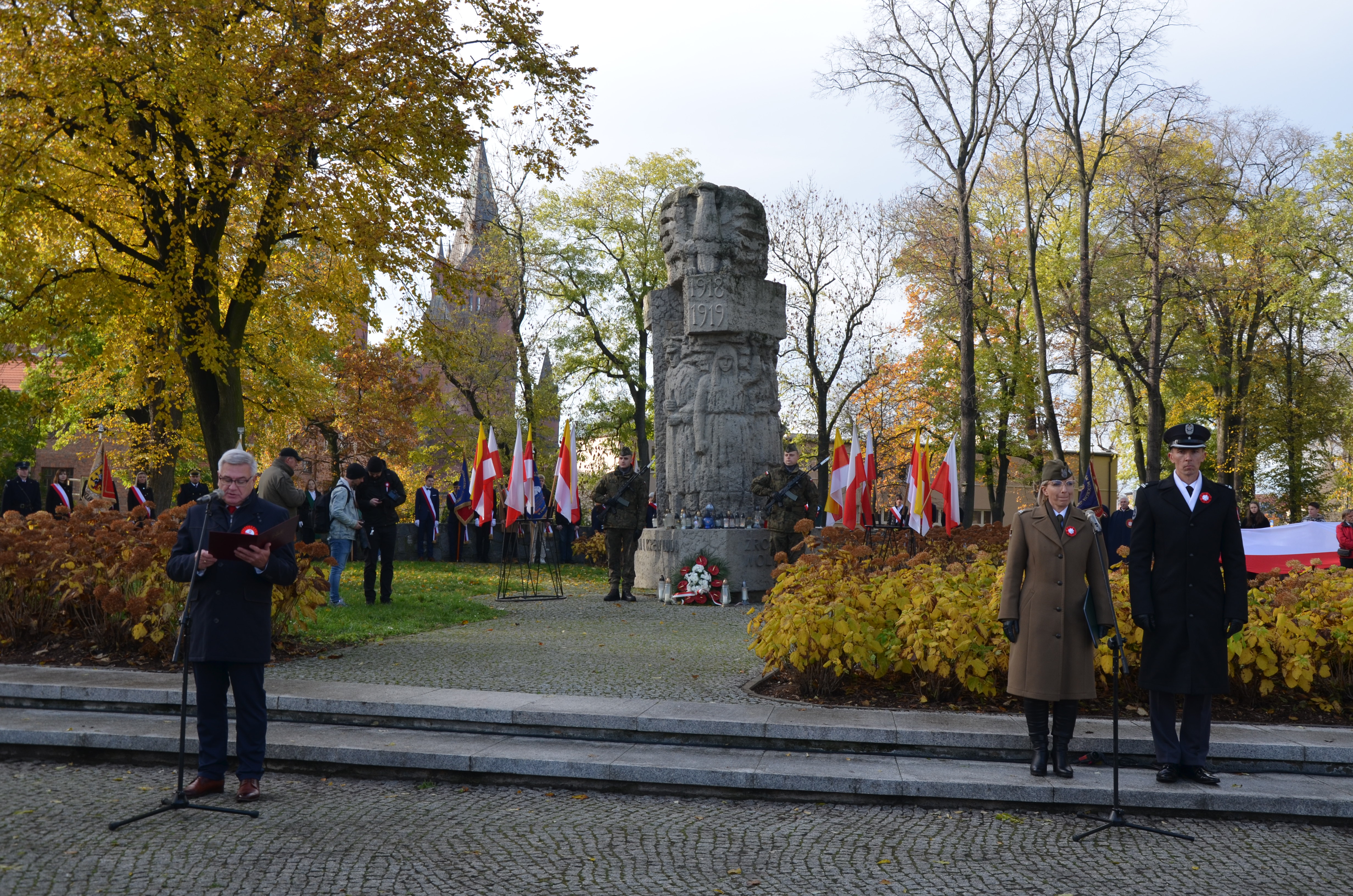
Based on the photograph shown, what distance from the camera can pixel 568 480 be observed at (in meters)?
15.3

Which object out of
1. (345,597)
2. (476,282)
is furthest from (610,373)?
(345,597)

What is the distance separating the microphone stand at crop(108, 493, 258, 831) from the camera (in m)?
5.24

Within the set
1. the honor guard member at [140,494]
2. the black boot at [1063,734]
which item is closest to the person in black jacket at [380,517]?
the honor guard member at [140,494]

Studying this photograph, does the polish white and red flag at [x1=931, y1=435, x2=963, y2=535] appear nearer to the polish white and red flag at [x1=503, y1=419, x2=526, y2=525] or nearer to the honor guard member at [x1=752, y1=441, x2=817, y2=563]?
the honor guard member at [x1=752, y1=441, x2=817, y2=563]

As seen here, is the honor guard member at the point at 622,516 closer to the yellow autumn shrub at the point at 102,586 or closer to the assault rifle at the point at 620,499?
the assault rifle at the point at 620,499

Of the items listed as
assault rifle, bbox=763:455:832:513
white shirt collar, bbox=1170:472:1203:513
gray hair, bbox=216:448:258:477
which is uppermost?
assault rifle, bbox=763:455:832:513

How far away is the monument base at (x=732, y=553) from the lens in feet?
50.4

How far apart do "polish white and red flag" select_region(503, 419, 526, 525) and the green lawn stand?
1.35 metres

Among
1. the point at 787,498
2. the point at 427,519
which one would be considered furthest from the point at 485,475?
the point at 427,519

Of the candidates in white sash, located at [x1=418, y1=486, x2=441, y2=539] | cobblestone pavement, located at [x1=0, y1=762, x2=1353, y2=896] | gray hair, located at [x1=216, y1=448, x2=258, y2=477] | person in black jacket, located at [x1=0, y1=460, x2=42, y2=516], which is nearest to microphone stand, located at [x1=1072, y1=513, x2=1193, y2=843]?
cobblestone pavement, located at [x1=0, y1=762, x2=1353, y2=896]

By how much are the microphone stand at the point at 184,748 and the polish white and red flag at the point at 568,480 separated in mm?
9486

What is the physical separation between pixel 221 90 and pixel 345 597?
22.9 ft

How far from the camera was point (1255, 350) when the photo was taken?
107 feet

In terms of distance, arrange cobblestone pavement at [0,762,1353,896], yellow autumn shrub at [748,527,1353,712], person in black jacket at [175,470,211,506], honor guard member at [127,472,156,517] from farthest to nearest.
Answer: honor guard member at [127,472,156,517] → person in black jacket at [175,470,211,506] → yellow autumn shrub at [748,527,1353,712] → cobblestone pavement at [0,762,1353,896]
